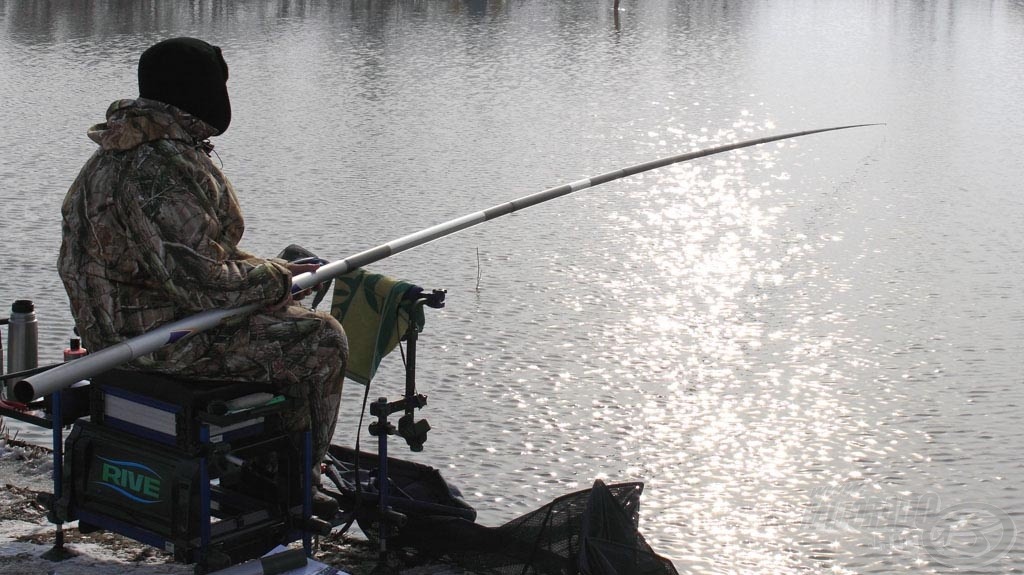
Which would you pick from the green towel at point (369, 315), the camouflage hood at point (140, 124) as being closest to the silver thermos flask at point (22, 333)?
the green towel at point (369, 315)

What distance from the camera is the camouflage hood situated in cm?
256

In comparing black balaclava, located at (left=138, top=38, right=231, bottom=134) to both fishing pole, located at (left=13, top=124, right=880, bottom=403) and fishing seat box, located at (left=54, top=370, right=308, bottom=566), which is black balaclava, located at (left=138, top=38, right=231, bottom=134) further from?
fishing seat box, located at (left=54, top=370, right=308, bottom=566)

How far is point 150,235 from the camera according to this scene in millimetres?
2520

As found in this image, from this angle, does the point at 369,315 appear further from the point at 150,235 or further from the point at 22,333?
the point at 22,333

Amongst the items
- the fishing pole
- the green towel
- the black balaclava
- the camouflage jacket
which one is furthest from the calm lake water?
the black balaclava

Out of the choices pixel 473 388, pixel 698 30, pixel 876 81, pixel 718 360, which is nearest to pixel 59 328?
pixel 473 388

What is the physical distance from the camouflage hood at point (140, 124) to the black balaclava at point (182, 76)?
0.02 m

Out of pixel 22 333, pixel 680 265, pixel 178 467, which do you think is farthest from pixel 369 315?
→ pixel 680 265

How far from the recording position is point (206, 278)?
2535 millimetres

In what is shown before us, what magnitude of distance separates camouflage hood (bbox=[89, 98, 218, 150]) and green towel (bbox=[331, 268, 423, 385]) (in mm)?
531

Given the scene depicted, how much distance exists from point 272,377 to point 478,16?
19330mm

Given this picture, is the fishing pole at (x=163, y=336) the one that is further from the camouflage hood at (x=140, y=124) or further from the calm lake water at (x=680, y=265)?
the calm lake water at (x=680, y=265)

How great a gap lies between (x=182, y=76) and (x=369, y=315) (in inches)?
26.8

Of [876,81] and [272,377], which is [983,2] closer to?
[876,81]
